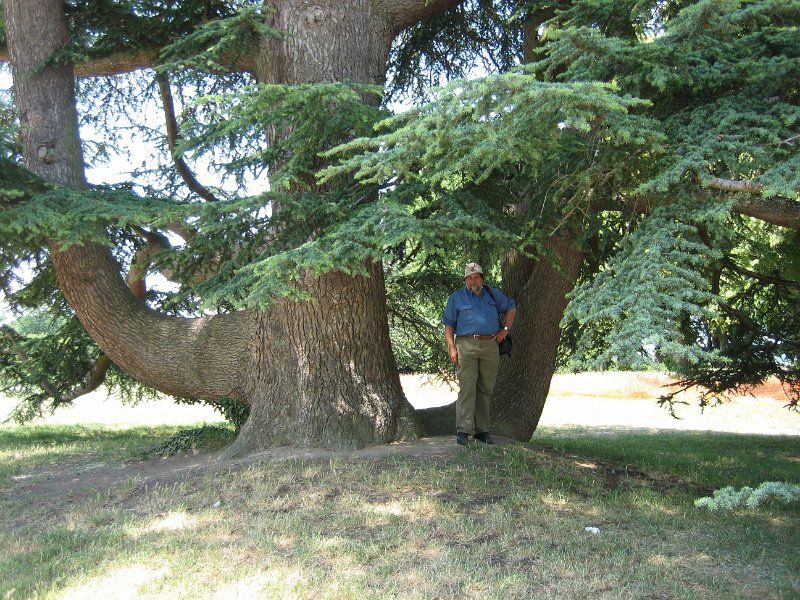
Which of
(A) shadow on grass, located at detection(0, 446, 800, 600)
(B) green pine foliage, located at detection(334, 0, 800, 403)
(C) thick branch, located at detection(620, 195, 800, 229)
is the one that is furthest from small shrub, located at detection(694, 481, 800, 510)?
(C) thick branch, located at detection(620, 195, 800, 229)

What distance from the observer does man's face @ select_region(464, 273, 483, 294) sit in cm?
759

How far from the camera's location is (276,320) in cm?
815

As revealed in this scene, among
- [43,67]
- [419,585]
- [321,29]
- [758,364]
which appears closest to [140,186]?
[43,67]

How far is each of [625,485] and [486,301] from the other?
7.23 feet

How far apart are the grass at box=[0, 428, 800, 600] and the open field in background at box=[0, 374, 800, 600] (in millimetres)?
16

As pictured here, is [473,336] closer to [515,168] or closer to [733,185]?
[515,168]

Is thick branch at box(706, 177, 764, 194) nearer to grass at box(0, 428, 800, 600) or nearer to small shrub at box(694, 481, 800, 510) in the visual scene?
small shrub at box(694, 481, 800, 510)

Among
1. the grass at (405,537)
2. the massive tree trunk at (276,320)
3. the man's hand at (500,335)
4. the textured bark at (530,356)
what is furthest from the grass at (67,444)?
the man's hand at (500,335)

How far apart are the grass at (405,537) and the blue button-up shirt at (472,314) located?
119cm

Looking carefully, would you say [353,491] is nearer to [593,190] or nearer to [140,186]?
[593,190]

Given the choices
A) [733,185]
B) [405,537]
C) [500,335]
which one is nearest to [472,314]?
[500,335]

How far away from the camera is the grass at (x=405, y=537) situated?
187 inches

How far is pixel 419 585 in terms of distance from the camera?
4738 mm

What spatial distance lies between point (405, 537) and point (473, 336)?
2.61 metres
